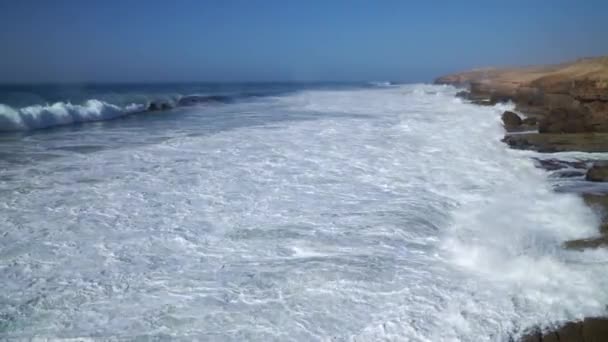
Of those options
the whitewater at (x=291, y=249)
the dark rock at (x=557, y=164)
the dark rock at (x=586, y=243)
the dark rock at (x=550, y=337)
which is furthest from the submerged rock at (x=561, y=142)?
the dark rock at (x=550, y=337)

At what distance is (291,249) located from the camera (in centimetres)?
541

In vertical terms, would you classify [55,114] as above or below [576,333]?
above

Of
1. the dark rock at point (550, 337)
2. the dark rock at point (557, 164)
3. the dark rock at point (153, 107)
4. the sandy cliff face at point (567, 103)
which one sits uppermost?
the sandy cliff face at point (567, 103)

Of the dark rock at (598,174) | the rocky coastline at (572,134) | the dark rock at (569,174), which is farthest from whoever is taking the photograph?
the dark rock at (569,174)

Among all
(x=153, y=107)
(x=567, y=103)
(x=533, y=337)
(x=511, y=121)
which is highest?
(x=567, y=103)

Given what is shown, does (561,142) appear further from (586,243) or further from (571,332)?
(571,332)

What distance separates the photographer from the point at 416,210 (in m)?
6.77

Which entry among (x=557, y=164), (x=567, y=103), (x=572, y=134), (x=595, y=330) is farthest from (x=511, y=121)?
(x=595, y=330)

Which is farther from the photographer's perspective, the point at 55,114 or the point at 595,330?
the point at 55,114

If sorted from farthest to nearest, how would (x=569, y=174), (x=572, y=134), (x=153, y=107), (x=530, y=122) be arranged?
(x=153, y=107)
(x=530, y=122)
(x=572, y=134)
(x=569, y=174)

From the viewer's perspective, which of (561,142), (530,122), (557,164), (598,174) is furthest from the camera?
(530,122)

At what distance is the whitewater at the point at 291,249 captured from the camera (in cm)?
392

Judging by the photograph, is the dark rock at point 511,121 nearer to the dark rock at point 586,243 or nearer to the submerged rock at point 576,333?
the dark rock at point 586,243

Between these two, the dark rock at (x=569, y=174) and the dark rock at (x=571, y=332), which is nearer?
the dark rock at (x=571, y=332)
